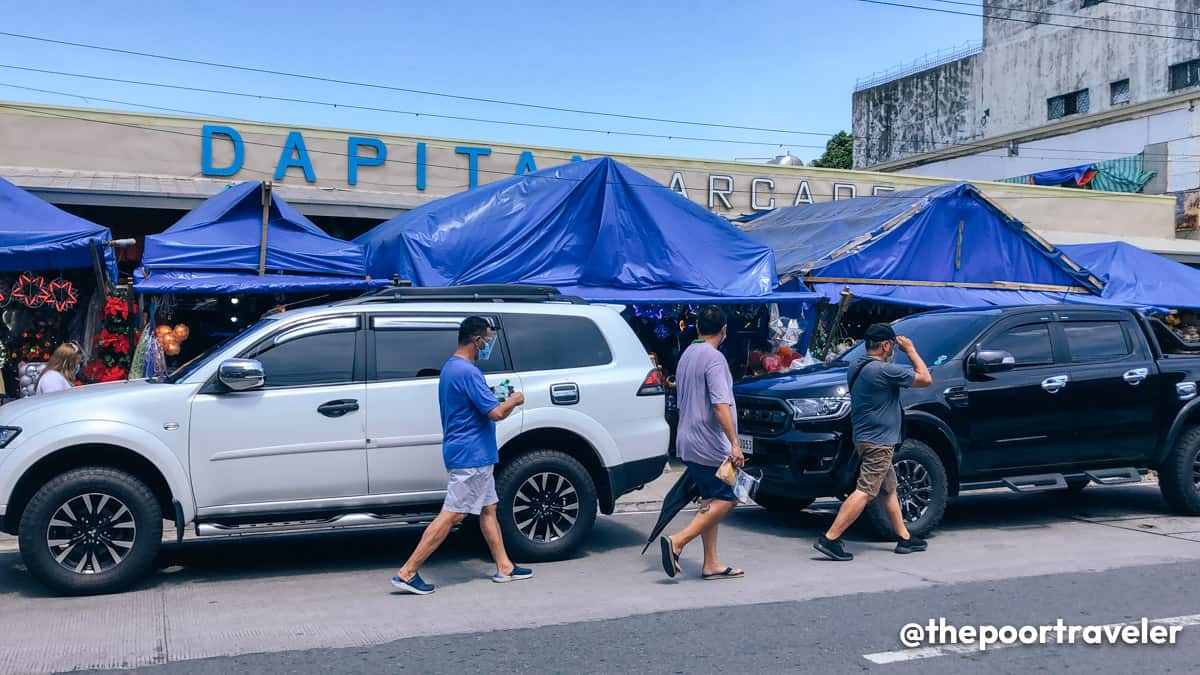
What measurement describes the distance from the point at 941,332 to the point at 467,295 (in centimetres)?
429

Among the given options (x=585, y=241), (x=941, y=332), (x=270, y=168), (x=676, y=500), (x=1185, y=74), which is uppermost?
(x=1185, y=74)

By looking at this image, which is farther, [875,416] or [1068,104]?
Answer: [1068,104]

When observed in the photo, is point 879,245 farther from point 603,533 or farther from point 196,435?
point 196,435

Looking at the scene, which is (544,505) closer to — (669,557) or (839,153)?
(669,557)

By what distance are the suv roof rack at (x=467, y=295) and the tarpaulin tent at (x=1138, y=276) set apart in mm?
11949

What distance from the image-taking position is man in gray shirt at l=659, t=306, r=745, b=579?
6.97 m

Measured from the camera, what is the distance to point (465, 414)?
6.84 m

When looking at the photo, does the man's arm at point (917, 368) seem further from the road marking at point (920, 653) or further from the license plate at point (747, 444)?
the road marking at point (920, 653)

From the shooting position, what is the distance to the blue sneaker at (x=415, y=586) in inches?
265

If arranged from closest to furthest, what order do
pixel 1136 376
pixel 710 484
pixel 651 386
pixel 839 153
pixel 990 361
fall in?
pixel 710 484, pixel 651 386, pixel 990 361, pixel 1136 376, pixel 839 153

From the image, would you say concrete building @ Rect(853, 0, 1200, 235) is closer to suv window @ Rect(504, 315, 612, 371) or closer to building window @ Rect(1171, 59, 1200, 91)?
building window @ Rect(1171, 59, 1200, 91)

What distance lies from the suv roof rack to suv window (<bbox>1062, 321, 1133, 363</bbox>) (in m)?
4.53

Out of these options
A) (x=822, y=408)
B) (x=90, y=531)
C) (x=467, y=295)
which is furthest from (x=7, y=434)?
(x=822, y=408)

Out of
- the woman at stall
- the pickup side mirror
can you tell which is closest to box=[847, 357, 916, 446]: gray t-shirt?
the pickup side mirror
